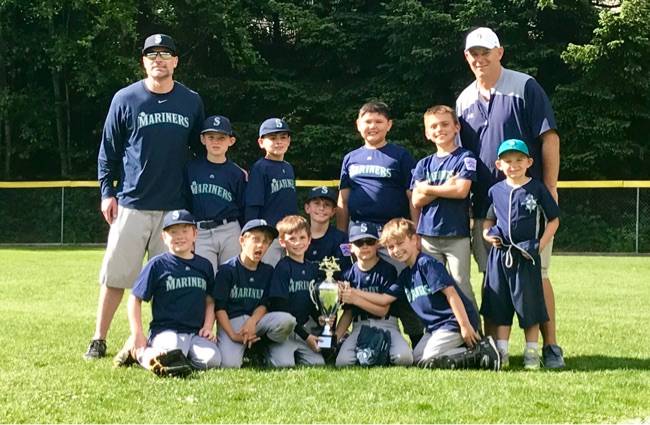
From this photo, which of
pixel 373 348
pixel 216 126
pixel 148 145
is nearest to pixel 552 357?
pixel 373 348

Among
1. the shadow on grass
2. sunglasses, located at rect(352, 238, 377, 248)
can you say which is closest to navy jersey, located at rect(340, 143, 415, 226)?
sunglasses, located at rect(352, 238, 377, 248)

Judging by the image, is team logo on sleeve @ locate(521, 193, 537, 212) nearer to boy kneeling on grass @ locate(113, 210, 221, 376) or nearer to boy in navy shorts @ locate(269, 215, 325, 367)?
boy in navy shorts @ locate(269, 215, 325, 367)

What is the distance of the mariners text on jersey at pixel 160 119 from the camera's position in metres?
6.06

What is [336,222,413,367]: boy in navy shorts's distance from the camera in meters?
5.82

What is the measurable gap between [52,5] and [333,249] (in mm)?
17918

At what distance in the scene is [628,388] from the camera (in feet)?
16.0

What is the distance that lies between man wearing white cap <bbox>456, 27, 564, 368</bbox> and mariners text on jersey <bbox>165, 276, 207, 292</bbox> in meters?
2.09

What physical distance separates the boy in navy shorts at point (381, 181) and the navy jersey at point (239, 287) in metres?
0.92

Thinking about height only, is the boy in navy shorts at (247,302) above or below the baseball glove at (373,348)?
above

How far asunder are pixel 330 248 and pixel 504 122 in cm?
160

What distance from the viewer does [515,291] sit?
5.78 meters

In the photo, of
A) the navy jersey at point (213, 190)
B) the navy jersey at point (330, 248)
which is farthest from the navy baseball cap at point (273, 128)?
the navy jersey at point (330, 248)

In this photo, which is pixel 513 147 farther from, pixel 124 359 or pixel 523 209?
pixel 124 359

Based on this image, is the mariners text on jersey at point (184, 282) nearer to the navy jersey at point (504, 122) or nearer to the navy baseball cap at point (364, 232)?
the navy baseball cap at point (364, 232)
